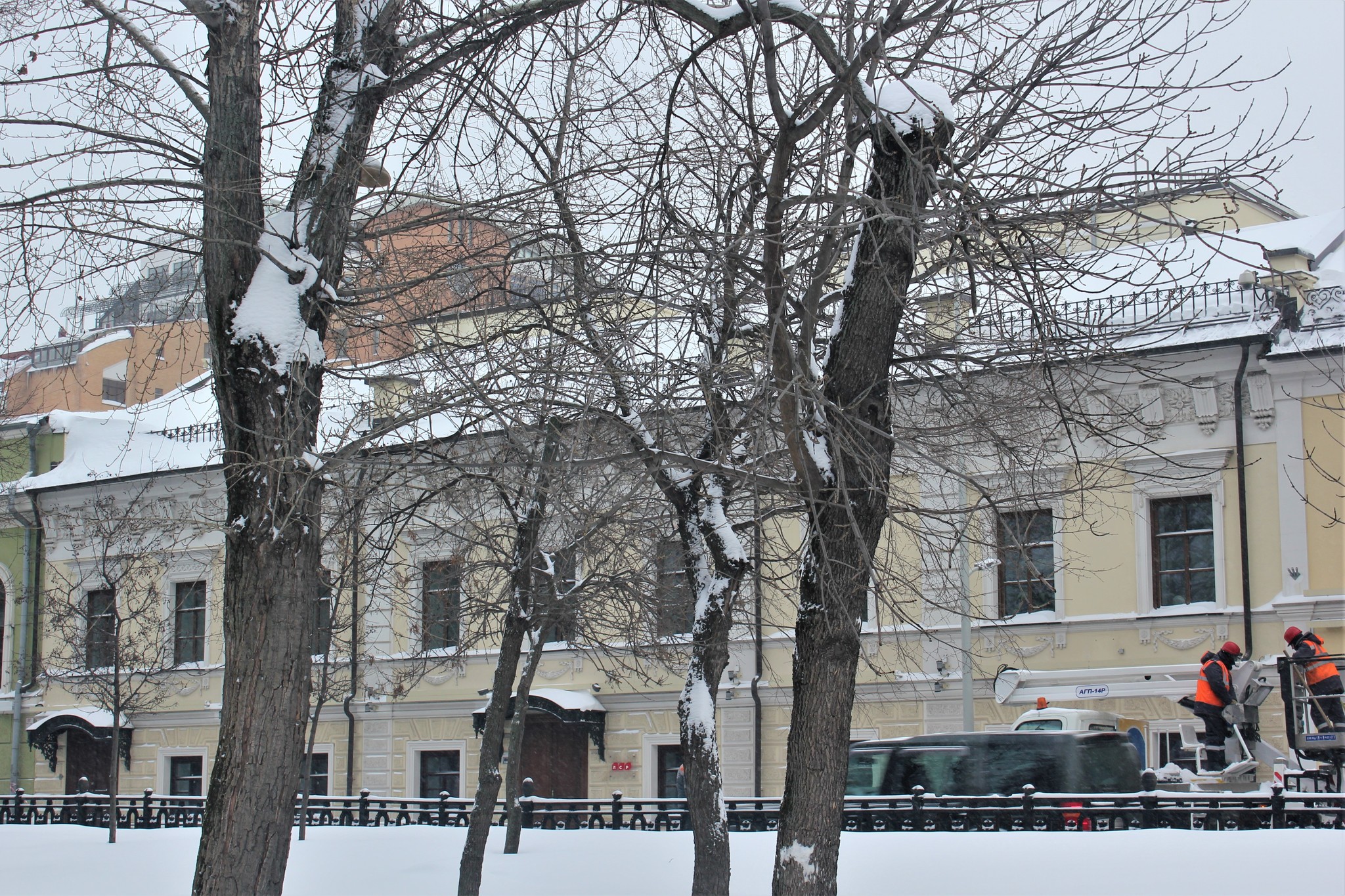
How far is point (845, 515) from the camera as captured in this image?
8375 millimetres

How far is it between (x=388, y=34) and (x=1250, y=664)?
39.5 feet

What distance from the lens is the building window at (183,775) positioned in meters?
31.0

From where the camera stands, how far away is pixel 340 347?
10.5m

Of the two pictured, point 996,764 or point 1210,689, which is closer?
point 1210,689

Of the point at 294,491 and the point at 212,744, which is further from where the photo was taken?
the point at 212,744

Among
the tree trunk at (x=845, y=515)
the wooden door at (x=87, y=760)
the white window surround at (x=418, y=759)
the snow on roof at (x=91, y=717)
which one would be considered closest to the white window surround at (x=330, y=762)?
the white window surround at (x=418, y=759)

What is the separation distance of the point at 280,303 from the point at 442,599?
1505cm

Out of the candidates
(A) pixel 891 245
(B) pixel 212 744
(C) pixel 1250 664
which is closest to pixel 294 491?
(A) pixel 891 245

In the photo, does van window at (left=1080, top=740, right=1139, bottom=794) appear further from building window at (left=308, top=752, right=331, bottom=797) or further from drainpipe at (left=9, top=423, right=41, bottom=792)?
drainpipe at (left=9, top=423, right=41, bottom=792)

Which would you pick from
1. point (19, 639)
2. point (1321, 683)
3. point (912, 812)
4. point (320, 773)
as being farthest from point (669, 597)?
point (19, 639)

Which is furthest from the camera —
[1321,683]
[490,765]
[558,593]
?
[558,593]

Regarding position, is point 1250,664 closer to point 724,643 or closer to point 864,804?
point 864,804

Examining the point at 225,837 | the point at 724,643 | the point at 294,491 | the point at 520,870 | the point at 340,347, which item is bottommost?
the point at 520,870

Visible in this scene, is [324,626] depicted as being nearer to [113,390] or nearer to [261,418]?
[113,390]
